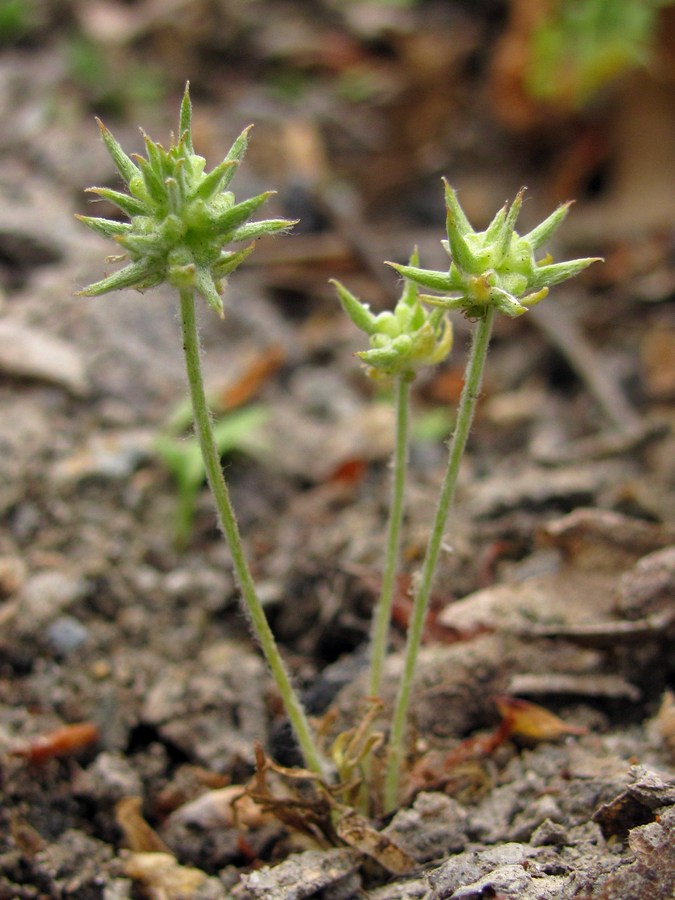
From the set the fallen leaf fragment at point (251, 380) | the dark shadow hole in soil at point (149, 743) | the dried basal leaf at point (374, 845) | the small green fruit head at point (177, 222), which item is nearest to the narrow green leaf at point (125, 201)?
the small green fruit head at point (177, 222)

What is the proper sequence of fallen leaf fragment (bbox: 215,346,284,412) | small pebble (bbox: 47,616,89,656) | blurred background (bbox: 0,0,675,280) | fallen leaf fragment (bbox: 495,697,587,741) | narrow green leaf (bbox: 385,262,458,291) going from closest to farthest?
narrow green leaf (bbox: 385,262,458,291)
fallen leaf fragment (bbox: 495,697,587,741)
small pebble (bbox: 47,616,89,656)
fallen leaf fragment (bbox: 215,346,284,412)
blurred background (bbox: 0,0,675,280)

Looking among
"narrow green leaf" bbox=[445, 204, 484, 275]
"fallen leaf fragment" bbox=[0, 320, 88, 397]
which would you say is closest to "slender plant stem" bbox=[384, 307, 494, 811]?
"narrow green leaf" bbox=[445, 204, 484, 275]

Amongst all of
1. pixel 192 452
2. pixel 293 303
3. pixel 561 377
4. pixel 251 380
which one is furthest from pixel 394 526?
pixel 293 303

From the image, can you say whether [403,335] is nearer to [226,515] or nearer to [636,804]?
[226,515]

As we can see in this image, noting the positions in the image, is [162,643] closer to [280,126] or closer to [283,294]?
[283,294]

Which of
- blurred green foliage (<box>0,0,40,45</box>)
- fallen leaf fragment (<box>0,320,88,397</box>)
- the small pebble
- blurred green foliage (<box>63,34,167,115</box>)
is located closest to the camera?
the small pebble

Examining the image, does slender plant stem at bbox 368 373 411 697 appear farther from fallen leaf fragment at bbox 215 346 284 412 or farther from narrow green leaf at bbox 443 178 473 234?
fallen leaf fragment at bbox 215 346 284 412
